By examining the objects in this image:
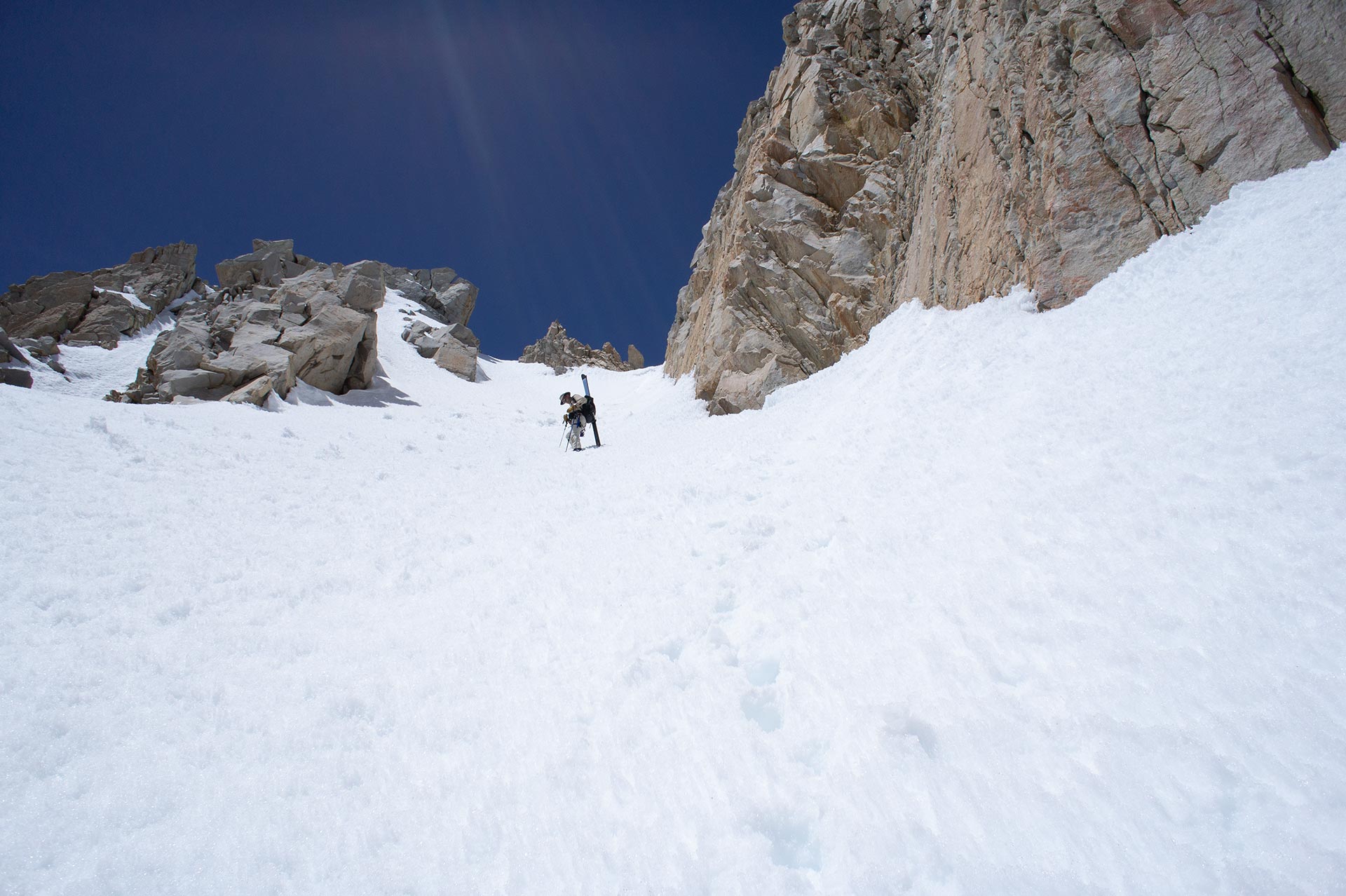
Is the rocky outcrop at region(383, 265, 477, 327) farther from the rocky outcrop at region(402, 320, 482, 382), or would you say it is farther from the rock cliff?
the rock cliff

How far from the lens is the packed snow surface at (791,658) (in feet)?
10.4

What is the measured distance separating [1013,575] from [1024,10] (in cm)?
1654

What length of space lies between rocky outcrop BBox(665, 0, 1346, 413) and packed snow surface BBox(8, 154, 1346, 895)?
1.72 m

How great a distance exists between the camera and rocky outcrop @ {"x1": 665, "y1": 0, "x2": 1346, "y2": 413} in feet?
32.9

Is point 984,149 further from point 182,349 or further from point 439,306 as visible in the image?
point 439,306

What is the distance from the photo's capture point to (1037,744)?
3461mm

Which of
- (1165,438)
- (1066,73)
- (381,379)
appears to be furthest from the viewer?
(381,379)

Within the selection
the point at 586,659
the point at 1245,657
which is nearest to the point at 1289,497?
the point at 1245,657

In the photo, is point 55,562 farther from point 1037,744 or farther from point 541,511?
point 1037,744

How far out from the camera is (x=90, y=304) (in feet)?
163

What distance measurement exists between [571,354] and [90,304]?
4392cm

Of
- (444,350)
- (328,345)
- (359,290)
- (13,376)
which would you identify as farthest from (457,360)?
(13,376)

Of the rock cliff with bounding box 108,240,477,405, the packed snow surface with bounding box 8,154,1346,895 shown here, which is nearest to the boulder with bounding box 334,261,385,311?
the rock cliff with bounding box 108,240,477,405

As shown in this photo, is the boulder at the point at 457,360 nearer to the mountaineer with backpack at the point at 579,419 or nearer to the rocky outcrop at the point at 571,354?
the rocky outcrop at the point at 571,354
